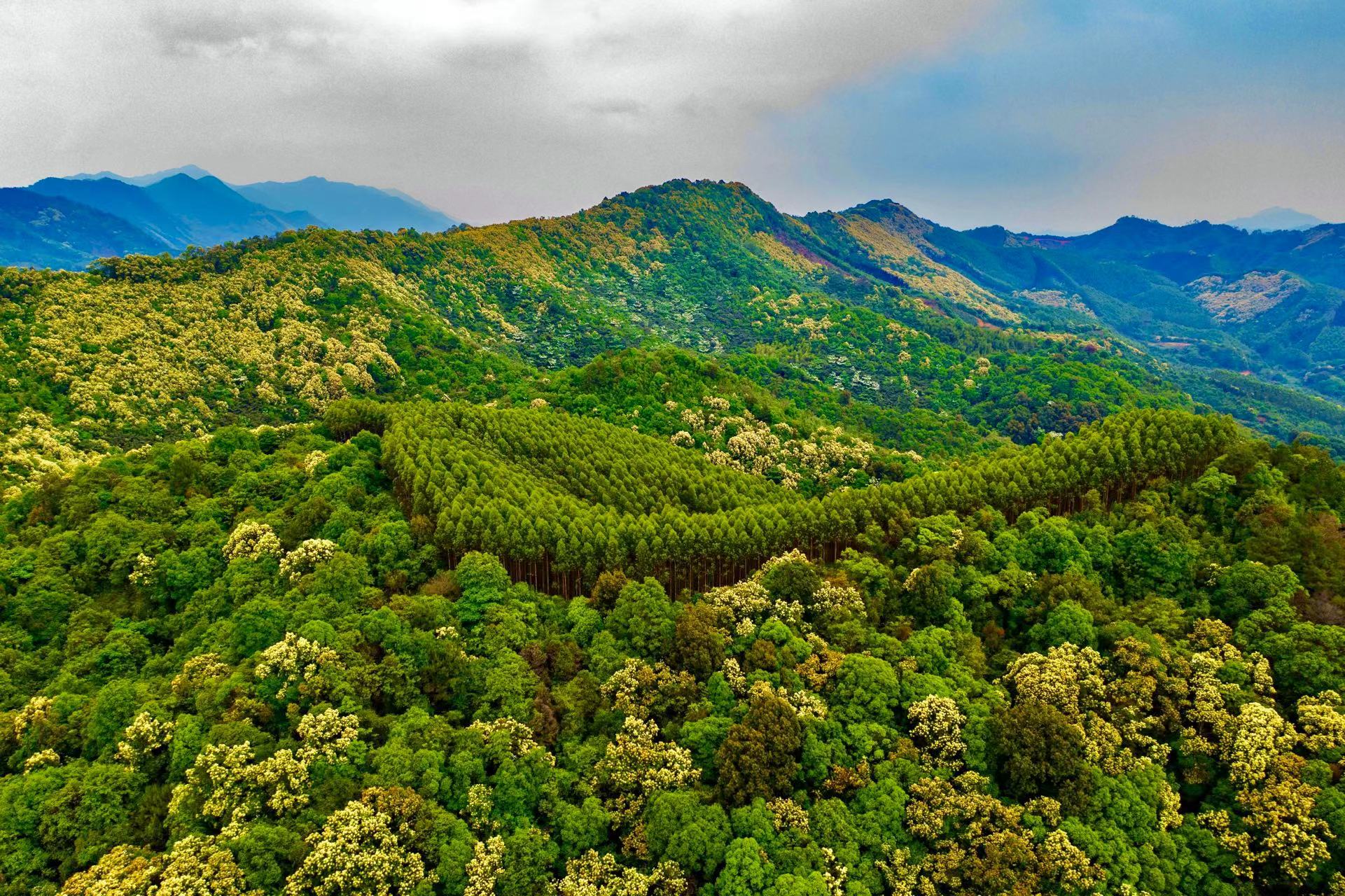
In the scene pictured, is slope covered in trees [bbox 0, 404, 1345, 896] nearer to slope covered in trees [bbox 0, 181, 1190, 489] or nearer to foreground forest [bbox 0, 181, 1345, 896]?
foreground forest [bbox 0, 181, 1345, 896]

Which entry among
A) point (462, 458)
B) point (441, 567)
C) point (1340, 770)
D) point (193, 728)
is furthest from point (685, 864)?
point (462, 458)

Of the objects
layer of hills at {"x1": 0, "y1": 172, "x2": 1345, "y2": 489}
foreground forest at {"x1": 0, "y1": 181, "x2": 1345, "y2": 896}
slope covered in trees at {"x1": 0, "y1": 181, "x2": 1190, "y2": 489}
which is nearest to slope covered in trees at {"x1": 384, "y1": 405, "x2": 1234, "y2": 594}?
foreground forest at {"x1": 0, "y1": 181, "x2": 1345, "y2": 896}

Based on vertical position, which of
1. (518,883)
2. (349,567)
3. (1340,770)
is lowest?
(518,883)

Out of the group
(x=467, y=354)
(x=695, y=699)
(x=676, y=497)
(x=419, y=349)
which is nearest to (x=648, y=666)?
(x=695, y=699)

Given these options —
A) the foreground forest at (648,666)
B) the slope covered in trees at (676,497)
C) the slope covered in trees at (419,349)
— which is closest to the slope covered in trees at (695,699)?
the foreground forest at (648,666)

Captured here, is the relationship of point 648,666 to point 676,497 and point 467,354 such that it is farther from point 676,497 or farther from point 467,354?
point 467,354

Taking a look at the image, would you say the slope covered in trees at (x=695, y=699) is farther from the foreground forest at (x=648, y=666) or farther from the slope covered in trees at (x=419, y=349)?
the slope covered in trees at (x=419, y=349)

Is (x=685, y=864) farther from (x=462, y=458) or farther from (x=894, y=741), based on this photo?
(x=462, y=458)

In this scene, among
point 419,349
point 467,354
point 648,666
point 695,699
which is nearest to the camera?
point 695,699
